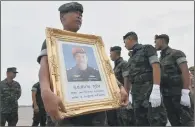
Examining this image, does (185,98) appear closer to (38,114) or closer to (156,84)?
(156,84)

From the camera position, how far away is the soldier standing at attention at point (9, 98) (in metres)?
7.37

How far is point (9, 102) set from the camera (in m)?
7.41

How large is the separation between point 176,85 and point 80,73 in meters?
3.45

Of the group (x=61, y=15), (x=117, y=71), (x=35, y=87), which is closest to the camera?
(x=61, y=15)

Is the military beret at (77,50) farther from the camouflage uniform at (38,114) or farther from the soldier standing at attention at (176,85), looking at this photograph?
the camouflage uniform at (38,114)

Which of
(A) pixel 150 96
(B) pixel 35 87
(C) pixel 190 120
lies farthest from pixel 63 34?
(B) pixel 35 87

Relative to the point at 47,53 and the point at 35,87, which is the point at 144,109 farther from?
the point at 35,87

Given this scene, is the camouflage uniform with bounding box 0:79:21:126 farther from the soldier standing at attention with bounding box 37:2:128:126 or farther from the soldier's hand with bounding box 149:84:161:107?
the soldier standing at attention with bounding box 37:2:128:126

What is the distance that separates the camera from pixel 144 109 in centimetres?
456

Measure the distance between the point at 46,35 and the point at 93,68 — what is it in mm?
414

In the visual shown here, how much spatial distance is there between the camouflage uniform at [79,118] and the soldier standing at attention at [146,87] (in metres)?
2.21

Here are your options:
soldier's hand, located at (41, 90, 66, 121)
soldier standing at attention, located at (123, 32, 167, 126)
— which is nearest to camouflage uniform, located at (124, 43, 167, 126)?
soldier standing at attention, located at (123, 32, 167, 126)

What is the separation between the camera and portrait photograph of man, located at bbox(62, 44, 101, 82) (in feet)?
6.82

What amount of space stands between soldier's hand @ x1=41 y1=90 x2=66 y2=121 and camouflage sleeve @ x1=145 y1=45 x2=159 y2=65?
2.80 meters
